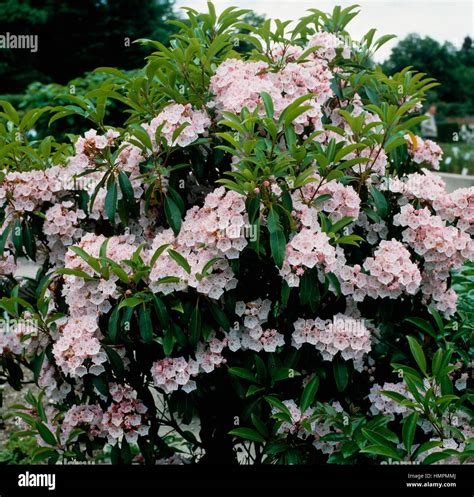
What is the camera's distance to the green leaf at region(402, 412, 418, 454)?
7.43 ft

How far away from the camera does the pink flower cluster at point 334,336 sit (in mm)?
2416

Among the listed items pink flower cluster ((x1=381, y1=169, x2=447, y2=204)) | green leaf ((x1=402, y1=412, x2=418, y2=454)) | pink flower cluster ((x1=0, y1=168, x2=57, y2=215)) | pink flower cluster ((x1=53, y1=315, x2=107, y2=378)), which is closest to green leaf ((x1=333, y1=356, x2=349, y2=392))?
green leaf ((x1=402, y1=412, x2=418, y2=454))

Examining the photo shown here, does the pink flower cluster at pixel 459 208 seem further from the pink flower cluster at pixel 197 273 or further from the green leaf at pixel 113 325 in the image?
the green leaf at pixel 113 325

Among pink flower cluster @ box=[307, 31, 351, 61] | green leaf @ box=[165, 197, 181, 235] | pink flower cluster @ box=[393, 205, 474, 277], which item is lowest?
pink flower cluster @ box=[393, 205, 474, 277]

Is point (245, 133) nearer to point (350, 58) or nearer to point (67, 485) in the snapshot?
point (350, 58)

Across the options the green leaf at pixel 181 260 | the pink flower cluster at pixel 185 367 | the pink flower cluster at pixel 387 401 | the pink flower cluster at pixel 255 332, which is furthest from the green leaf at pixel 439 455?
the green leaf at pixel 181 260

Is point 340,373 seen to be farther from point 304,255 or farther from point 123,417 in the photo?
point 123,417

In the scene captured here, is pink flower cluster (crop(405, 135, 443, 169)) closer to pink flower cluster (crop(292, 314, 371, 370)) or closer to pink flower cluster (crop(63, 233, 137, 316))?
pink flower cluster (crop(292, 314, 371, 370))

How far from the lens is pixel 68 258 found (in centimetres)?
249

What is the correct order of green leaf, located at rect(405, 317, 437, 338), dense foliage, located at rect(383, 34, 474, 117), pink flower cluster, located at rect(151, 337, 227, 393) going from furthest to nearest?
dense foliage, located at rect(383, 34, 474, 117) → green leaf, located at rect(405, 317, 437, 338) → pink flower cluster, located at rect(151, 337, 227, 393)

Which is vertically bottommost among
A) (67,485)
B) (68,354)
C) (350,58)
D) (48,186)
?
(67,485)

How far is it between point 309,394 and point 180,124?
1057 mm

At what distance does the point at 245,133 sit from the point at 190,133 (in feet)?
0.69

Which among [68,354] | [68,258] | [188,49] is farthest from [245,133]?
[68,354]
